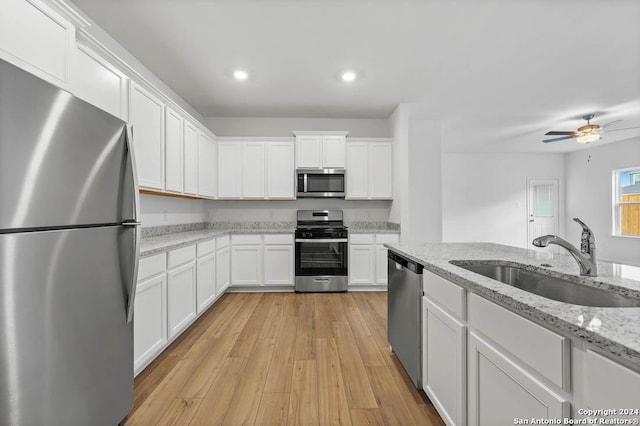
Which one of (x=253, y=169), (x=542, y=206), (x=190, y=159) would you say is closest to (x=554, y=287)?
(x=190, y=159)

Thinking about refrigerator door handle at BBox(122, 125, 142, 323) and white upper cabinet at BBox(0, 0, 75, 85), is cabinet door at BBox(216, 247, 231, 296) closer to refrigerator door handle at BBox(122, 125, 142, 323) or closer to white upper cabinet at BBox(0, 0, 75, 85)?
refrigerator door handle at BBox(122, 125, 142, 323)

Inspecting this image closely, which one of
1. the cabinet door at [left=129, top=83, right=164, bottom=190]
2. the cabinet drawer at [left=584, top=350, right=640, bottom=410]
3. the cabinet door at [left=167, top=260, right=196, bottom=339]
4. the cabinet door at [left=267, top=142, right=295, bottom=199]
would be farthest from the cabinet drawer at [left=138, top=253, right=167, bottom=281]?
the cabinet door at [left=267, top=142, right=295, bottom=199]

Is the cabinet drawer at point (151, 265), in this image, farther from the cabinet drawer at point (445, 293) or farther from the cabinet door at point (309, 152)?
the cabinet door at point (309, 152)

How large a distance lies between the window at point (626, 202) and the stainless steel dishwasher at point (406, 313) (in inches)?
289

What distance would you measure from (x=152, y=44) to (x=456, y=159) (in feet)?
23.8

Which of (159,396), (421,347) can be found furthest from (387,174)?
(159,396)

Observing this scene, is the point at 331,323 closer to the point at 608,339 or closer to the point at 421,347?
the point at 421,347

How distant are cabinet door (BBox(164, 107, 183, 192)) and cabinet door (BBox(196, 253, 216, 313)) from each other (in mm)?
849

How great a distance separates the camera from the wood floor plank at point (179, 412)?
1606mm

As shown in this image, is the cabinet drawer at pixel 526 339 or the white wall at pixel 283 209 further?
the white wall at pixel 283 209

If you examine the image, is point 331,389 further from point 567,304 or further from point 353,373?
point 567,304

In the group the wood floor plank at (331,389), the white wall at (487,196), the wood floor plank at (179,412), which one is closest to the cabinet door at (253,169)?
the wood floor plank at (331,389)

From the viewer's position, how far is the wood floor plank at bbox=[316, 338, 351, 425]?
5.35 ft

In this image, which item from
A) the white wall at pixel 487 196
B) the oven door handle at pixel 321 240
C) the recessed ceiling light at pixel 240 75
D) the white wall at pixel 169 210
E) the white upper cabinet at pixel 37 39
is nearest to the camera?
the white upper cabinet at pixel 37 39
